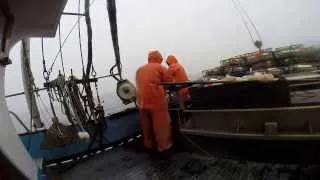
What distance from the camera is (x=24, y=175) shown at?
156cm

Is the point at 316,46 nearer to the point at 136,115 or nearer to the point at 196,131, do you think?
the point at 196,131

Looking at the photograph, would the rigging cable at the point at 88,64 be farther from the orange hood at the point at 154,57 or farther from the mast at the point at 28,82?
the mast at the point at 28,82

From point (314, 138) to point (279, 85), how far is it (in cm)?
68

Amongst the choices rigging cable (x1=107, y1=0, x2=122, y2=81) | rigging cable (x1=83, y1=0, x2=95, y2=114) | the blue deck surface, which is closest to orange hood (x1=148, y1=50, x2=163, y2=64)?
rigging cable (x1=107, y1=0, x2=122, y2=81)

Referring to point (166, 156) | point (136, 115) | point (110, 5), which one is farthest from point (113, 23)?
point (166, 156)

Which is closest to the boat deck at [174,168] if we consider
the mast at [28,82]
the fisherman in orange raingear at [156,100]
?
the fisherman in orange raingear at [156,100]

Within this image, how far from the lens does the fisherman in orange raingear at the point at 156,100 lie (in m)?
4.68

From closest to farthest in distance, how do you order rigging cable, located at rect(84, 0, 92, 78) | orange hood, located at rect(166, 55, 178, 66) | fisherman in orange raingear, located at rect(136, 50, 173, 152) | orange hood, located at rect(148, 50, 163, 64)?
fisherman in orange raingear, located at rect(136, 50, 173, 152)
orange hood, located at rect(148, 50, 163, 64)
rigging cable, located at rect(84, 0, 92, 78)
orange hood, located at rect(166, 55, 178, 66)

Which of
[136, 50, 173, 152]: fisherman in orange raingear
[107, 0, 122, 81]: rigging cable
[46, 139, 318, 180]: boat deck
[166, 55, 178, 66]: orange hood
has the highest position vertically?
[107, 0, 122, 81]: rigging cable

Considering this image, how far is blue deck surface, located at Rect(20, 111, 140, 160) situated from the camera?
5316 millimetres

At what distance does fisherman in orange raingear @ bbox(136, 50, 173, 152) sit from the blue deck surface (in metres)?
1.27

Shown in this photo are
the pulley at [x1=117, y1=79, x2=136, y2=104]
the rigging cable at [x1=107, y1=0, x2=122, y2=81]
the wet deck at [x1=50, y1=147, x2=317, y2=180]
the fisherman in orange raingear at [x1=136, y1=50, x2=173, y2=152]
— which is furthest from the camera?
the pulley at [x1=117, y1=79, x2=136, y2=104]

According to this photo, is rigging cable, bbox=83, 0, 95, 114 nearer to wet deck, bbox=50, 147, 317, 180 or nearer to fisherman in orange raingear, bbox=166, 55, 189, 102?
wet deck, bbox=50, 147, 317, 180

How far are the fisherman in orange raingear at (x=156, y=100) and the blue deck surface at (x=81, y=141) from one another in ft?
4.17
